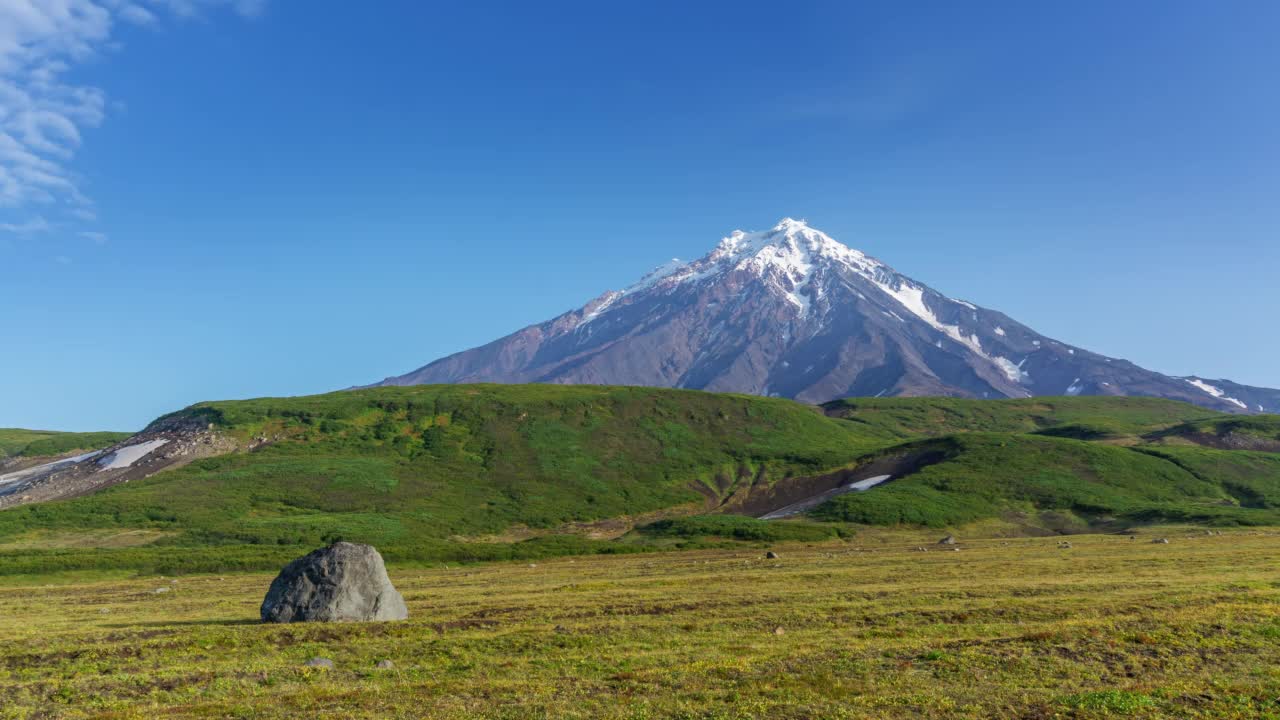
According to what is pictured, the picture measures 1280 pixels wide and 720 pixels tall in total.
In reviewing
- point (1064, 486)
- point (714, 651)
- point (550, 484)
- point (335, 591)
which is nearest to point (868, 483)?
point (1064, 486)

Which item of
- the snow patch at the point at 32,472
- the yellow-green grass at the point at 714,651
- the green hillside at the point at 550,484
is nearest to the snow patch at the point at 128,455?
the snow patch at the point at 32,472

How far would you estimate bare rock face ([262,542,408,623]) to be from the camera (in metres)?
40.6

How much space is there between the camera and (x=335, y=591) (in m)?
40.9

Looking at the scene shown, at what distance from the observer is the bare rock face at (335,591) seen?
4062 cm

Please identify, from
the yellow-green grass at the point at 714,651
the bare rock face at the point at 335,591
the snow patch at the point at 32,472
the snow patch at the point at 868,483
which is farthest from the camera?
the snow patch at the point at 32,472

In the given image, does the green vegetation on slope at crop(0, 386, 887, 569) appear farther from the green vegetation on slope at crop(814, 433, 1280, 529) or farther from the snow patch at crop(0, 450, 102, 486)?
the green vegetation on slope at crop(814, 433, 1280, 529)

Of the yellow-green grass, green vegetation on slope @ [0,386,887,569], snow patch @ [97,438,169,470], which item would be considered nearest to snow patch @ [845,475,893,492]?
green vegetation on slope @ [0,386,887,569]

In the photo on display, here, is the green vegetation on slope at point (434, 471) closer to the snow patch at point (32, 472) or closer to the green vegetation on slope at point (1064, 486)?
the snow patch at point (32, 472)

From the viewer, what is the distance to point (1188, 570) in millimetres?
52812

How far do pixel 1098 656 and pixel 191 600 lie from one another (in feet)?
186

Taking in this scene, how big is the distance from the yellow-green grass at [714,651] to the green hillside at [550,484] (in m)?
54.0

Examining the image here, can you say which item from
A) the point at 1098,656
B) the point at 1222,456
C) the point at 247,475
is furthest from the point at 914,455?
the point at 1098,656

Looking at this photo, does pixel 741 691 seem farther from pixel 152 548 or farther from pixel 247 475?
pixel 247 475

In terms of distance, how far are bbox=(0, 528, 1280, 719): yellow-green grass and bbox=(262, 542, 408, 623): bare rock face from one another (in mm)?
1880
